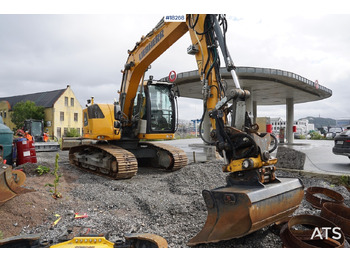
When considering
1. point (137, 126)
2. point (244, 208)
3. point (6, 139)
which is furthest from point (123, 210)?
point (6, 139)

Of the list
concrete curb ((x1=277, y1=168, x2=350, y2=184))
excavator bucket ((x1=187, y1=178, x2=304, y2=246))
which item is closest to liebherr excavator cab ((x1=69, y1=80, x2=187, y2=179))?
concrete curb ((x1=277, y1=168, x2=350, y2=184))

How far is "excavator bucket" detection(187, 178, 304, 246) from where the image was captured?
296 cm

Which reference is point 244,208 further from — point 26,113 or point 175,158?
point 26,113

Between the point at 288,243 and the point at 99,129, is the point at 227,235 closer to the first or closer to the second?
the point at 288,243

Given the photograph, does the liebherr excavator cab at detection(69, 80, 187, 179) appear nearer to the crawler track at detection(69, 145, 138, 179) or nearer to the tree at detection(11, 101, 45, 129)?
the crawler track at detection(69, 145, 138, 179)

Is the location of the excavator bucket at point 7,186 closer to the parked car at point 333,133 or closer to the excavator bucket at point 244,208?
the excavator bucket at point 244,208

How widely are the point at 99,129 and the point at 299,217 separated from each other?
619cm

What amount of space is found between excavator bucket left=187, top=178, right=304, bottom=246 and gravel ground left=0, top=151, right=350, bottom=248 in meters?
0.22

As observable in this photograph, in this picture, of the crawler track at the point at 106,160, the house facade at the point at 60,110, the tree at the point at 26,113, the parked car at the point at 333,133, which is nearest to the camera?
the crawler track at the point at 106,160

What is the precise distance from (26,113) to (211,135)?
34620 mm

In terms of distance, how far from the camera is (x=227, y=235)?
3.08 m

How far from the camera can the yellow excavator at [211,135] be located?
124 inches

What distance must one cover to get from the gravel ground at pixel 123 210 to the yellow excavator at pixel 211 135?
418 mm

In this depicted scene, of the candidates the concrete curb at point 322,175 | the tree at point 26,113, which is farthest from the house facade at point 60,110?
the concrete curb at point 322,175
